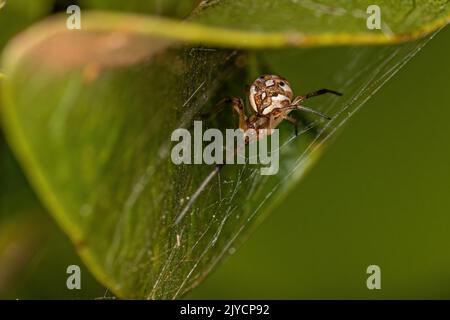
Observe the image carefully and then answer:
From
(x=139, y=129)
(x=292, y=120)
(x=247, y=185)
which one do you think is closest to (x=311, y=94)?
(x=292, y=120)

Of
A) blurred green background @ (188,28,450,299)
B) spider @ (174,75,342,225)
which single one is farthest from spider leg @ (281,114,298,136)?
blurred green background @ (188,28,450,299)

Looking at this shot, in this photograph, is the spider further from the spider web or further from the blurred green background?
the blurred green background

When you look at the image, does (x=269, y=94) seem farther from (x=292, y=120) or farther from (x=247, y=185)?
(x=247, y=185)
